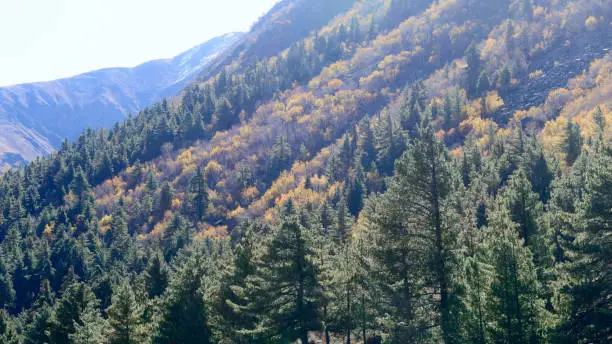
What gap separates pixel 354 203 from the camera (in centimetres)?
8100

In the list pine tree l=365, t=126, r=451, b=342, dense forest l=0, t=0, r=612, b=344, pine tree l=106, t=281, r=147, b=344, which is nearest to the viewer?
dense forest l=0, t=0, r=612, b=344

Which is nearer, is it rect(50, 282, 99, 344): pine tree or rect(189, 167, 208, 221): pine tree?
rect(50, 282, 99, 344): pine tree

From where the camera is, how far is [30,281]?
87.9 m

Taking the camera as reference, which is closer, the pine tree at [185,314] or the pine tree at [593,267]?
the pine tree at [593,267]

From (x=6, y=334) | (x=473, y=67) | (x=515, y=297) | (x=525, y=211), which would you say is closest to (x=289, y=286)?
(x=515, y=297)

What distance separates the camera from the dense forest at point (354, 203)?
20.5 m

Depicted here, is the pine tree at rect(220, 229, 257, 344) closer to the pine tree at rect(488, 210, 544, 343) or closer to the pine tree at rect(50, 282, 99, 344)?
the pine tree at rect(50, 282, 99, 344)

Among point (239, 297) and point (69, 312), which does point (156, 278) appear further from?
point (239, 297)

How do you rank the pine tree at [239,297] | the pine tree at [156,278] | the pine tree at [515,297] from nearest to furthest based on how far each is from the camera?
1. the pine tree at [515,297]
2. the pine tree at [239,297]
3. the pine tree at [156,278]

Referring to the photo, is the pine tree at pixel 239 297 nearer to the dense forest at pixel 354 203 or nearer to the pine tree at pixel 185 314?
the dense forest at pixel 354 203

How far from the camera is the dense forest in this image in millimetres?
20484

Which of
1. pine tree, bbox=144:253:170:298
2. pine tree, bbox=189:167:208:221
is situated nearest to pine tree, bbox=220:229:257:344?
pine tree, bbox=144:253:170:298

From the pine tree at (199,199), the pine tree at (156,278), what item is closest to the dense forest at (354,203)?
the pine tree at (156,278)

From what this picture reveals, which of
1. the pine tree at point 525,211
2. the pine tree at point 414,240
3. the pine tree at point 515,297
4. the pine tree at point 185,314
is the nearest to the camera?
the pine tree at point 515,297
